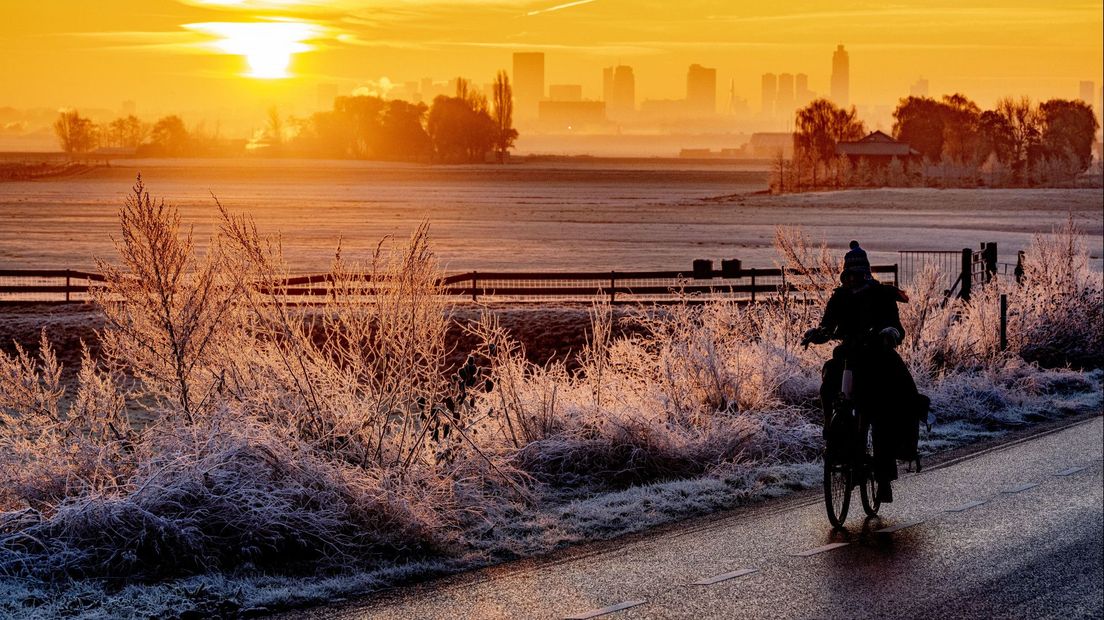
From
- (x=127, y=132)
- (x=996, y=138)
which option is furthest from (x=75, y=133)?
(x=996, y=138)

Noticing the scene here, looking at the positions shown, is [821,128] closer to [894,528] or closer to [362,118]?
[362,118]

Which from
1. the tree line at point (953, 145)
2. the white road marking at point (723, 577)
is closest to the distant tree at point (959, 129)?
the tree line at point (953, 145)

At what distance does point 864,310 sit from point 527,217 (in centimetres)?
7198

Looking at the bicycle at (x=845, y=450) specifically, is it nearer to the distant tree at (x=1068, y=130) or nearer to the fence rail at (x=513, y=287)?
the fence rail at (x=513, y=287)

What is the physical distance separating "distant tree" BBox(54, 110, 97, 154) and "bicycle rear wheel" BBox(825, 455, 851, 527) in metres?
14.3

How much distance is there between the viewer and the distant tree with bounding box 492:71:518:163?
151250 mm

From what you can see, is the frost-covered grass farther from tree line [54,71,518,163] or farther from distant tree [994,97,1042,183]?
distant tree [994,97,1042,183]

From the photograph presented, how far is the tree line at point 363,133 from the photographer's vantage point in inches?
899

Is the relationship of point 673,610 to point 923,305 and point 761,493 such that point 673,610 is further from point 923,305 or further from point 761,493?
point 923,305

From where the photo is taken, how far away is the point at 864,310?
1045 cm

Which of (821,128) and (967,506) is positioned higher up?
(821,128)

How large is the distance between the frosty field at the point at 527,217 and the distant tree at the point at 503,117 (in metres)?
20.5

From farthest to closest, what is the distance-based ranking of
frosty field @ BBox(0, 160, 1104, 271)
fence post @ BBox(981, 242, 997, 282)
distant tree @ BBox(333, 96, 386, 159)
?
distant tree @ BBox(333, 96, 386, 159) → frosty field @ BBox(0, 160, 1104, 271) → fence post @ BBox(981, 242, 997, 282)

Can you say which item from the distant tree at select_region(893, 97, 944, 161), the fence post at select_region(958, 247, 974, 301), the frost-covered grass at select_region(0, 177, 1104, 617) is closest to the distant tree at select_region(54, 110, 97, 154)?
the frost-covered grass at select_region(0, 177, 1104, 617)
